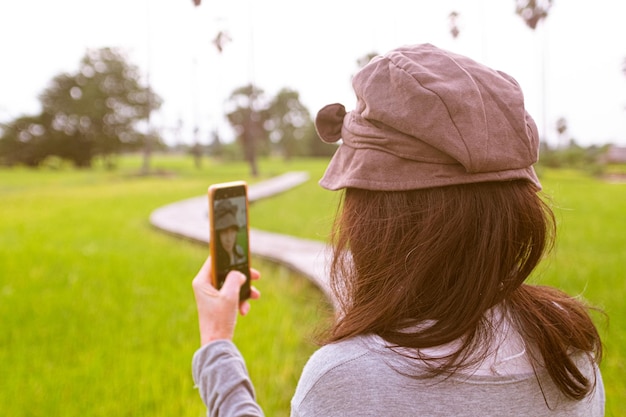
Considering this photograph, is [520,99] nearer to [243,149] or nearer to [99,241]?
[99,241]

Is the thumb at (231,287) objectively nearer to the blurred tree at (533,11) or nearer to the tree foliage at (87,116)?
the blurred tree at (533,11)

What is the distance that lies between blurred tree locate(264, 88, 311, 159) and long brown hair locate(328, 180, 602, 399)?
178 feet

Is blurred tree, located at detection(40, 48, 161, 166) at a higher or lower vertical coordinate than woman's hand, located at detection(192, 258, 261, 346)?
higher

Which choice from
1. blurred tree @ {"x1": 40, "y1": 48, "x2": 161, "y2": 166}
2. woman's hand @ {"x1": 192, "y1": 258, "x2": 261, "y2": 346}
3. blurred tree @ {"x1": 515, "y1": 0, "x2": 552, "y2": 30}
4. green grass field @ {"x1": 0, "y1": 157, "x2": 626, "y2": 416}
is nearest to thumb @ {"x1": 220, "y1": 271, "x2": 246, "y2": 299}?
woman's hand @ {"x1": 192, "y1": 258, "x2": 261, "y2": 346}

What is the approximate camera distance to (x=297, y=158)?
62.5 meters

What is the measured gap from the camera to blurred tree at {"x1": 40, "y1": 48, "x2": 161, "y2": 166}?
35.4 m

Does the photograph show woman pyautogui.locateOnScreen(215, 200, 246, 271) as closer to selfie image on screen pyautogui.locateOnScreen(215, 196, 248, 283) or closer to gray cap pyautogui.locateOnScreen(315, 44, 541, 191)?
selfie image on screen pyautogui.locateOnScreen(215, 196, 248, 283)

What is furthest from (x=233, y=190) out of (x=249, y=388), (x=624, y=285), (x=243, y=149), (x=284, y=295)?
(x=243, y=149)

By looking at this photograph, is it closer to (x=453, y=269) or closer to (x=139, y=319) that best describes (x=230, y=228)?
(x=453, y=269)

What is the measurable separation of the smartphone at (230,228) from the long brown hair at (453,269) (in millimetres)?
614

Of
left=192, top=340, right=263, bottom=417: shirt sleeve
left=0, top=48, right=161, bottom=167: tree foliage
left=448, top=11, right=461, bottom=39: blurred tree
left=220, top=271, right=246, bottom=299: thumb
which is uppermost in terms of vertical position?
left=0, top=48, right=161, bottom=167: tree foliage

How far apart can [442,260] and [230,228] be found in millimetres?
837

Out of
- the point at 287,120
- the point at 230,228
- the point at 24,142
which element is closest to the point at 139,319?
the point at 230,228

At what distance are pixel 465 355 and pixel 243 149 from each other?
54.1 meters
